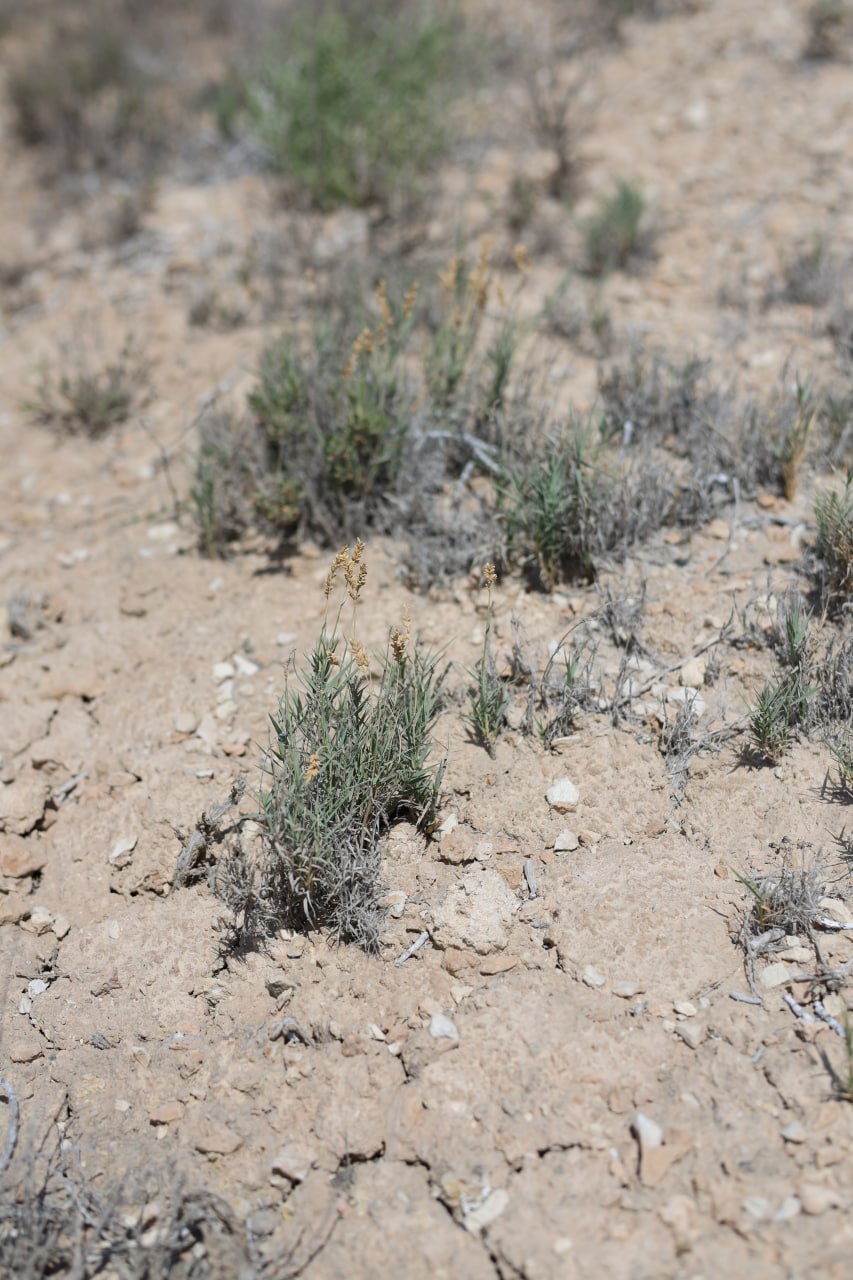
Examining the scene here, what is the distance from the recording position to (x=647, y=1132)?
210 centimetres

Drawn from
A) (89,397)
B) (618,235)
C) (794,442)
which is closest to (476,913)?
(794,442)

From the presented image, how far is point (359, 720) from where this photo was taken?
2691mm

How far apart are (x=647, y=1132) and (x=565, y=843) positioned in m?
0.73

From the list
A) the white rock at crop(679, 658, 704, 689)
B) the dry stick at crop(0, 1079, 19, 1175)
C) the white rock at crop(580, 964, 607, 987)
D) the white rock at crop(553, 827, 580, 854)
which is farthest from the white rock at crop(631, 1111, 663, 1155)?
the dry stick at crop(0, 1079, 19, 1175)

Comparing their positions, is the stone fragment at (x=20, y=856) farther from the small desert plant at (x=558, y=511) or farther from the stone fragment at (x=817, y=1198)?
the stone fragment at (x=817, y=1198)

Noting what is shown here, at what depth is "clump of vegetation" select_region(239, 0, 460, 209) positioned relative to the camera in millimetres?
5086

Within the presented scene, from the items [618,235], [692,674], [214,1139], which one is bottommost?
[214,1139]

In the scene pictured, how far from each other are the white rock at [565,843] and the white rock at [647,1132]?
0.67 m

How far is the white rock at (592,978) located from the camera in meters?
2.37

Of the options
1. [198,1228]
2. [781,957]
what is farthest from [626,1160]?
[198,1228]

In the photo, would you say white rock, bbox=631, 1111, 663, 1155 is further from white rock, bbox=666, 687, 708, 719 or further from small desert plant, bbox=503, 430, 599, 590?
small desert plant, bbox=503, 430, 599, 590

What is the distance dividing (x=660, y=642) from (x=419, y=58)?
153 inches

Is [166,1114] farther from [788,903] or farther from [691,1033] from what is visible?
[788,903]

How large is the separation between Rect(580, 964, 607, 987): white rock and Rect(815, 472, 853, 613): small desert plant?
131cm
